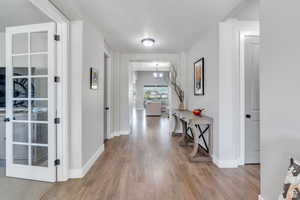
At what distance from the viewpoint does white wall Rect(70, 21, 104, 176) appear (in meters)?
Answer: 2.45

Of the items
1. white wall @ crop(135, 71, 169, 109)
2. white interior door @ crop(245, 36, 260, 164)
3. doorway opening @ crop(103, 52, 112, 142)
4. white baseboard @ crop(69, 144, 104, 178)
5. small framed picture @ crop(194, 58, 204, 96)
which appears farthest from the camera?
white wall @ crop(135, 71, 169, 109)

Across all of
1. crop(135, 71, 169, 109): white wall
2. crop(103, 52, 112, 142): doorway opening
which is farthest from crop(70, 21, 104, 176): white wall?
crop(135, 71, 169, 109): white wall

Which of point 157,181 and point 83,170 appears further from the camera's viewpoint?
point 83,170

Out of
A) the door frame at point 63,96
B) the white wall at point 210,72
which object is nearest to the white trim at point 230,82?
the white wall at point 210,72

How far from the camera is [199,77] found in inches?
149

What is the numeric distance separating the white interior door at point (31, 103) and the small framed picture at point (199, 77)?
295cm

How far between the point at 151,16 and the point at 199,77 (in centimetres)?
185

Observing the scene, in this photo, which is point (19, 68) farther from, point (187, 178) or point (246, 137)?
point (246, 137)

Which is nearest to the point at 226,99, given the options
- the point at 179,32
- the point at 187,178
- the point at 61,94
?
the point at 187,178

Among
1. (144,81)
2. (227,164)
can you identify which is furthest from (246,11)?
(144,81)

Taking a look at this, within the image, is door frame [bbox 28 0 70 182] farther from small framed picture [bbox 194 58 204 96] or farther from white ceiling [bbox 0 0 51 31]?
small framed picture [bbox 194 58 204 96]

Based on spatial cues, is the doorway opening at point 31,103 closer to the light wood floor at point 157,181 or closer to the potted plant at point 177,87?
the light wood floor at point 157,181

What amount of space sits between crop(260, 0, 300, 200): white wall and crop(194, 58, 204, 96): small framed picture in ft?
6.29

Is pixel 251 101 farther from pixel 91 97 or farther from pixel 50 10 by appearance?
→ pixel 50 10
